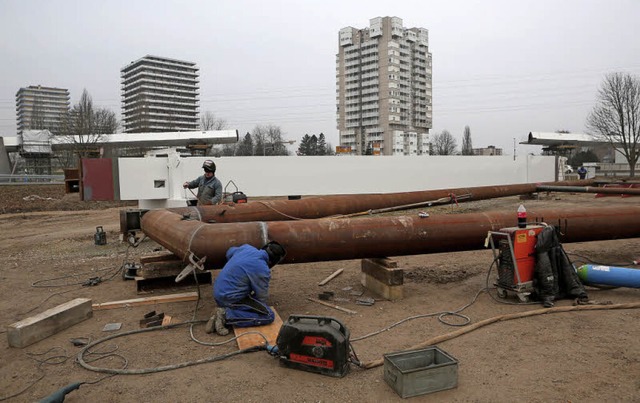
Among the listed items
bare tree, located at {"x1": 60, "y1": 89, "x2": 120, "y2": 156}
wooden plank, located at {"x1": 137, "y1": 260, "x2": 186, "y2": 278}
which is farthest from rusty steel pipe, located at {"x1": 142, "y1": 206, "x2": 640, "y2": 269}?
bare tree, located at {"x1": 60, "y1": 89, "x2": 120, "y2": 156}

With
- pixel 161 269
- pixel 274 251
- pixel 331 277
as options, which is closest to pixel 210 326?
pixel 274 251

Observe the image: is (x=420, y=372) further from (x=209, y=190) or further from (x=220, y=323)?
(x=209, y=190)

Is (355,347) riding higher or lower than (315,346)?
lower

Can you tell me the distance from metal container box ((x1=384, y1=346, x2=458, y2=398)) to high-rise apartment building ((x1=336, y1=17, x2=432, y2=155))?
292 feet

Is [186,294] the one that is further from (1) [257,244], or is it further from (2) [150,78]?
(2) [150,78]

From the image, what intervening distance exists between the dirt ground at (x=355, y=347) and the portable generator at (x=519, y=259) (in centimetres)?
32

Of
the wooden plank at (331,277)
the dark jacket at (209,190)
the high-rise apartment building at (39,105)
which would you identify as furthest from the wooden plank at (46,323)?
the high-rise apartment building at (39,105)

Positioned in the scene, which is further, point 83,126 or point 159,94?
point 159,94

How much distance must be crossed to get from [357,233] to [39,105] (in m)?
92.2

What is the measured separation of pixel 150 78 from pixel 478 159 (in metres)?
98.5

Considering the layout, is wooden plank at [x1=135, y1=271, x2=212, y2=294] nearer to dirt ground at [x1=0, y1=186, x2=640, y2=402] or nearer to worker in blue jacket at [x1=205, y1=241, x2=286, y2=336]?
dirt ground at [x1=0, y1=186, x2=640, y2=402]

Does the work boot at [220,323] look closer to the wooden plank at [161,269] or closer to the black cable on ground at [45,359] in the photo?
the black cable on ground at [45,359]

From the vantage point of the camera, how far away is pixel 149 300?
5.79 m

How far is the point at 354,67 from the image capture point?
103 meters
